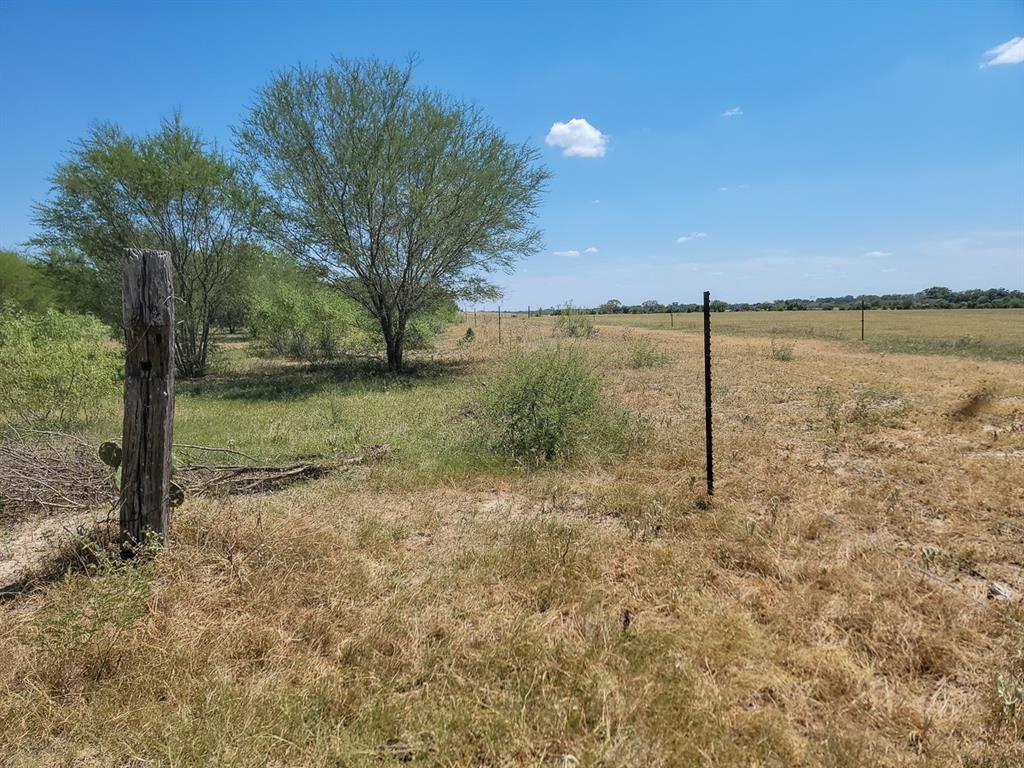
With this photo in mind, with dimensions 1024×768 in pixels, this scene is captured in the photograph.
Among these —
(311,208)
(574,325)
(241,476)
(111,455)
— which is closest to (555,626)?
(111,455)

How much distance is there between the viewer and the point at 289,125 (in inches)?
490

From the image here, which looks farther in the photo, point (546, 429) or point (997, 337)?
point (997, 337)

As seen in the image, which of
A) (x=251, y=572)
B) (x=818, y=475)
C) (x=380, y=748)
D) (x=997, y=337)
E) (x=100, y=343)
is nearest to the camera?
(x=380, y=748)

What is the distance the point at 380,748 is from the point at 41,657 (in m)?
1.73

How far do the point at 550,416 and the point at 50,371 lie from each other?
6.38 meters

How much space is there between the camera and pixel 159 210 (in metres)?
13.3

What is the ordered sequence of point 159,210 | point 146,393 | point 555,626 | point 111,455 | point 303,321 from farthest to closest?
1. point 303,321
2. point 159,210
3. point 111,455
4. point 146,393
5. point 555,626

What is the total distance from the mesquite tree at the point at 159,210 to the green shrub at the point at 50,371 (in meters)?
6.13

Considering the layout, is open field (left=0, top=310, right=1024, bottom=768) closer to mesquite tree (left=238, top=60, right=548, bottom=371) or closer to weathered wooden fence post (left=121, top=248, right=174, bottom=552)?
weathered wooden fence post (left=121, top=248, right=174, bottom=552)

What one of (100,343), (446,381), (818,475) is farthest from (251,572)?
(446,381)

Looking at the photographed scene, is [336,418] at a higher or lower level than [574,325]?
lower

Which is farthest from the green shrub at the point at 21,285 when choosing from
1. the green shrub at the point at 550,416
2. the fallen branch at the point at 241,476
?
the green shrub at the point at 550,416

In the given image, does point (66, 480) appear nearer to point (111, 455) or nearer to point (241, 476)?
point (241, 476)

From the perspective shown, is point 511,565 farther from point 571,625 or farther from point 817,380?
point 817,380
